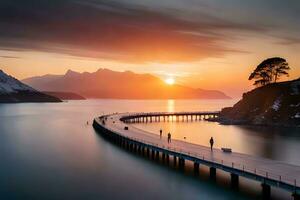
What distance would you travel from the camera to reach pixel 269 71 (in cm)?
14138

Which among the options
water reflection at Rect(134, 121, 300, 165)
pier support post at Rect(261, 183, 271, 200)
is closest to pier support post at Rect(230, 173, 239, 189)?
pier support post at Rect(261, 183, 271, 200)

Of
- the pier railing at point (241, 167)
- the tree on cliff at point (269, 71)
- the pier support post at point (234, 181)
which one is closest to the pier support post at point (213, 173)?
the pier railing at point (241, 167)

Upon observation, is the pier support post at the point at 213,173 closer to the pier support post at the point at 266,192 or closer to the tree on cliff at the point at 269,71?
the pier support post at the point at 266,192

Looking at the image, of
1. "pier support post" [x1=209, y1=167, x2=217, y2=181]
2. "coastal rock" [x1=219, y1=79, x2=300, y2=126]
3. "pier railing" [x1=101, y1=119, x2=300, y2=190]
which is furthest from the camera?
"coastal rock" [x1=219, y1=79, x2=300, y2=126]

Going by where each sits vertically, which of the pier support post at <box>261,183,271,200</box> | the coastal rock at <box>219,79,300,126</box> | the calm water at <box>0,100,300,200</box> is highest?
the coastal rock at <box>219,79,300,126</box>

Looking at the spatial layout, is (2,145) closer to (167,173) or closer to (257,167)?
(167,173)

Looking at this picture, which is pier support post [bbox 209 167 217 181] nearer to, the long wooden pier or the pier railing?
the long wooden pier

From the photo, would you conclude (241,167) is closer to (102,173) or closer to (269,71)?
(102,173)

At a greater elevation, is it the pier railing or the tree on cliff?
the tree on cliff

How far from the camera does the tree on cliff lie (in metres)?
138

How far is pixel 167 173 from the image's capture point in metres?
51.7

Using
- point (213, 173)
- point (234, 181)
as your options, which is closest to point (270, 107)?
point (213, 173)

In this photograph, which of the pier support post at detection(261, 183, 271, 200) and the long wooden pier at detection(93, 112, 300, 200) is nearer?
the long wooden pier at detection(93, 112, 300, 200)

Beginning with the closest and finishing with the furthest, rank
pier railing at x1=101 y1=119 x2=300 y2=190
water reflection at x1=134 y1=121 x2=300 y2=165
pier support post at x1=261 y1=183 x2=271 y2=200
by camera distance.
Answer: pier railing at x1=101 y1=119 x2=300 y2=190
pier support post at x1=261 y1=183 x2=271 y2=200
water reflection at x1=134 y1=121 x2=300 y2=165
